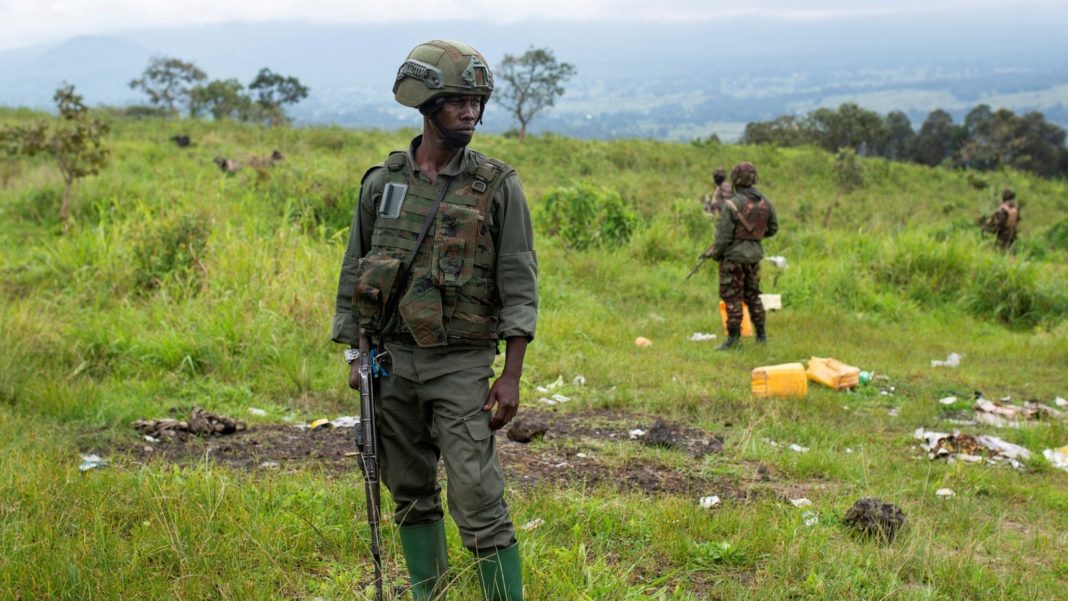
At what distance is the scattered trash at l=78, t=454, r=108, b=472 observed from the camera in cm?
432

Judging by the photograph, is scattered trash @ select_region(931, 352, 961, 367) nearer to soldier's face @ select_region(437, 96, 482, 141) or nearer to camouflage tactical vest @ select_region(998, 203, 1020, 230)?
camouflage tactical vest @ select_region(998, 203, 1020, 230)

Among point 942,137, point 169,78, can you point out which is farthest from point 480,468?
point 942,137

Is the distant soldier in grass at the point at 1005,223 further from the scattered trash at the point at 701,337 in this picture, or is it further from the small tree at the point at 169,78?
the small tree at the point at 169,78

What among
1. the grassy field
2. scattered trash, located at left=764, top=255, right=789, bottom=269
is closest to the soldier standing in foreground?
the grassy field

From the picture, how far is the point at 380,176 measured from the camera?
2.82m

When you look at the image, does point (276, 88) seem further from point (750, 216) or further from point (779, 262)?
point (750, 216)

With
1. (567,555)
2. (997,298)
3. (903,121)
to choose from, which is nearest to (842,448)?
(567,555)

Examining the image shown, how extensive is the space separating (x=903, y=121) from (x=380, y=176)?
65062mm

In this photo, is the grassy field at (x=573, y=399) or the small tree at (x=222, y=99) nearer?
the grassy field at (x=573, y=399)

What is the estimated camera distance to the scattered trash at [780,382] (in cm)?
669

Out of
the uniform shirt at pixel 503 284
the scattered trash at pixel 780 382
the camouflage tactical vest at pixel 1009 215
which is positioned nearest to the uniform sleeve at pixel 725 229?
the scattered trash at pixel 780 382

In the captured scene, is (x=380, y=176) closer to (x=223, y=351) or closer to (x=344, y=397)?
(x=344, y=397)

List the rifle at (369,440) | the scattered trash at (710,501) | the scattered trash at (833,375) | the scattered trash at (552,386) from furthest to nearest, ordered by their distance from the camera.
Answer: the scattered trash at (833,375) < the scattered trash at (552,386) < the scattered trash at (710,501) < the rifle at (369,440)

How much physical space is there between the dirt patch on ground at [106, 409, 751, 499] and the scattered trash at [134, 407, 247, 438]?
5 cm
